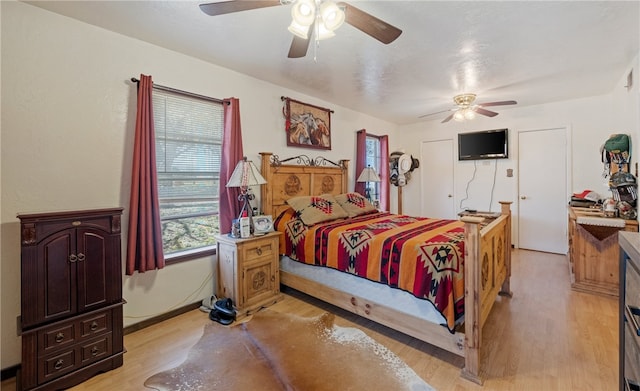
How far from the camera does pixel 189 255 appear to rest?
2.76 metres

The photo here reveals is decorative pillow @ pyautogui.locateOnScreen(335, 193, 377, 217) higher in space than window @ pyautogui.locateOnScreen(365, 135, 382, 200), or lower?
lower

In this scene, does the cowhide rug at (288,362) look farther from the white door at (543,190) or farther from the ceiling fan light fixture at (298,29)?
the white door at (543,190)

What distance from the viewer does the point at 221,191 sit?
9.57ft

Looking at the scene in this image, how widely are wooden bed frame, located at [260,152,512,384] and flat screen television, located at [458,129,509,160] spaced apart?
244 centimetres

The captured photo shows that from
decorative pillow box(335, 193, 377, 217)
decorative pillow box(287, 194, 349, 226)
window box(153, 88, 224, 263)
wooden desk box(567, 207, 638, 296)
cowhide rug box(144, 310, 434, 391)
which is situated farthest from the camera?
decorative pillow box(335, 193, 377, 217)

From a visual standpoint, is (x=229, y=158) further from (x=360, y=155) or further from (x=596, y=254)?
(x=596, y=254)

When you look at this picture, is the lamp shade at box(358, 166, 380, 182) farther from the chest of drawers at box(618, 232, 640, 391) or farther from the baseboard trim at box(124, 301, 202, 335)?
the chest of drawers at box(618, 232, 640, 391)

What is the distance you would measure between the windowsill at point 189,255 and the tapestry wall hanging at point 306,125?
161cm

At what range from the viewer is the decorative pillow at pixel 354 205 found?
3.55 meters

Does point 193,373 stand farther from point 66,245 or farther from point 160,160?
point 160,160

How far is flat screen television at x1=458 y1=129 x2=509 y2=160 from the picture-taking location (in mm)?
4886

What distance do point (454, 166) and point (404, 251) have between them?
403cm

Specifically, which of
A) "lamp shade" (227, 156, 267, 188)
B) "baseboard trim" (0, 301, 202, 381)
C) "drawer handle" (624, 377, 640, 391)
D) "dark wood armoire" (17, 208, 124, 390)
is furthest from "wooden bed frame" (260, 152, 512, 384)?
"dark wood armoire" (17, 208, 124, 390)

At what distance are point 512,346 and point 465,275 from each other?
0.84 meters
